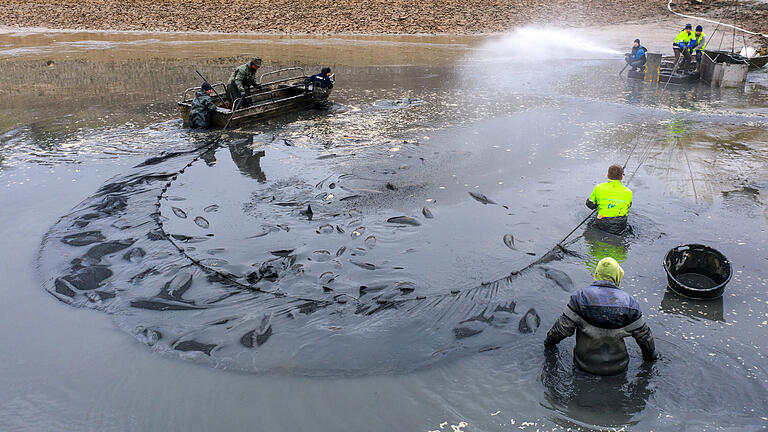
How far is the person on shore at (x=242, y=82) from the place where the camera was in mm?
13344

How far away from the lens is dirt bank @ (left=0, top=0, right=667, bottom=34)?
1178 inches

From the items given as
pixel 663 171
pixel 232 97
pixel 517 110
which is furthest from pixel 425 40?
pixel 663 171

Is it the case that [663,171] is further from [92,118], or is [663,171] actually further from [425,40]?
[425,40]

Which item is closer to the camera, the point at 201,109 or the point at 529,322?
the point at 529,322

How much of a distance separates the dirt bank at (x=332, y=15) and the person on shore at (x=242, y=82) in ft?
58.4

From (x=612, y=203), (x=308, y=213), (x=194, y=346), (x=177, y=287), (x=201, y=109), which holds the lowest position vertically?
(x=194, y=346)

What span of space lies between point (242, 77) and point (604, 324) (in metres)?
11.2

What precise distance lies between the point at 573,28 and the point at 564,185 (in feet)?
75.6

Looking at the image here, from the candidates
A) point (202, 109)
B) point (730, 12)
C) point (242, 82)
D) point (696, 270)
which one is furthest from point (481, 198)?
point (730, 12)

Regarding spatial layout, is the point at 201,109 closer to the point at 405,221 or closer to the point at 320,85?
the point at 320,85

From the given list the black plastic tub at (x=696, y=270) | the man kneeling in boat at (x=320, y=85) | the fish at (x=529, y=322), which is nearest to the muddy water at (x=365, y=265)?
the fish at (x=529, y=322)

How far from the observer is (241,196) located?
368 inches

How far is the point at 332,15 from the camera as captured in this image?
31.4 meters

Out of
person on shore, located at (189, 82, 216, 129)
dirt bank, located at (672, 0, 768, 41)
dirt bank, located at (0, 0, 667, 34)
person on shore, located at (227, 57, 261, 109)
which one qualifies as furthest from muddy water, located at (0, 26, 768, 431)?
dirt bank, located at (0, 0, 667, 34)
